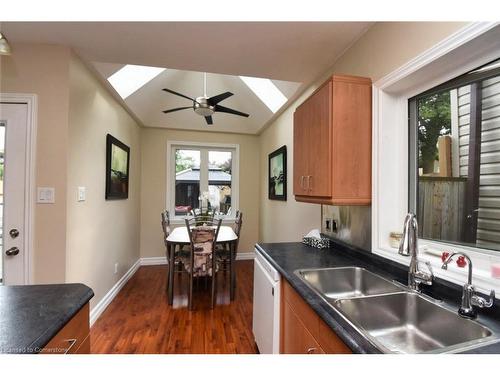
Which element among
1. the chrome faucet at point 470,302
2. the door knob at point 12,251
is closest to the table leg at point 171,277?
the door knob at point 12,251

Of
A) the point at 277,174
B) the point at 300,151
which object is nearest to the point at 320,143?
the point at 300,151

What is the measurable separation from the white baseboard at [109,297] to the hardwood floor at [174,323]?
1.8 inches

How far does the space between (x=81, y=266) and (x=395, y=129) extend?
2.75 meters

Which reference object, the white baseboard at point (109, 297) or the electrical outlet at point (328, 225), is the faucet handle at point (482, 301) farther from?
the white baseboard at point (109, 297)

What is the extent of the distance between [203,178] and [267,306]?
10.7 ft

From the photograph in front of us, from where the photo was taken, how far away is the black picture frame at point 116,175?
278 centimetres

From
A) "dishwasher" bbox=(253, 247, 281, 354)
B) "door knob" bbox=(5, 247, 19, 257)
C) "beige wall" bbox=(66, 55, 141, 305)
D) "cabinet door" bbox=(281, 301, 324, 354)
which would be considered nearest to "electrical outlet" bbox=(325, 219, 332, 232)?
"dishwasher" bbox=(253, 247, 281, 354)

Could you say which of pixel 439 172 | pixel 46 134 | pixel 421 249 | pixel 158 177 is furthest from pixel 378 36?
pixel 158 177

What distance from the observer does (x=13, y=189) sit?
1868mm

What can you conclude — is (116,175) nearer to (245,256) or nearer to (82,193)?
(82,193)

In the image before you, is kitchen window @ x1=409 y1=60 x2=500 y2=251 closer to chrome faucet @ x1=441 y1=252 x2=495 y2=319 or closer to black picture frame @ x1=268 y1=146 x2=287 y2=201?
chrome faucet @ x1=441 y1=252 x2=495 y2=319

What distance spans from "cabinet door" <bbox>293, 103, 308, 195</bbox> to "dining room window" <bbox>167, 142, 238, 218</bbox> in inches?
103
